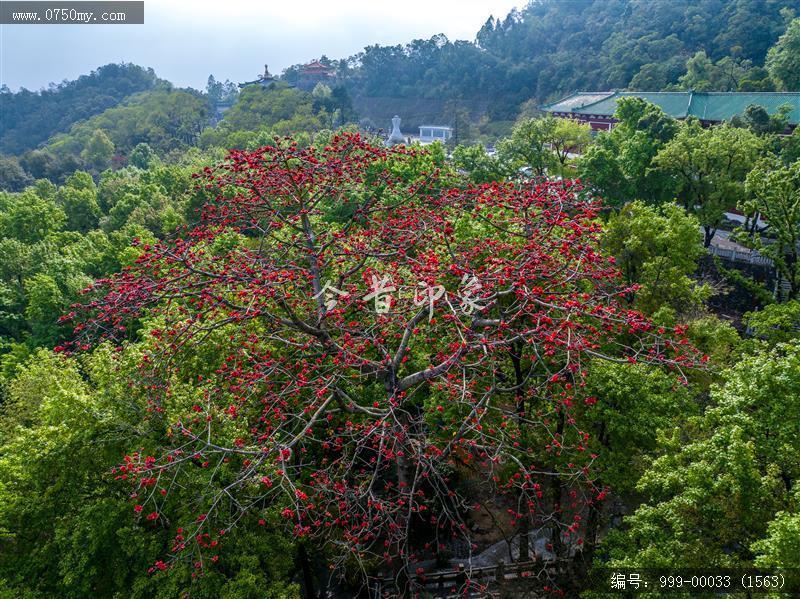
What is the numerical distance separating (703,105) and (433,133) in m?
29.7

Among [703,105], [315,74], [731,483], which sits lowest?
[731,483]

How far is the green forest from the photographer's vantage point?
16.4ft

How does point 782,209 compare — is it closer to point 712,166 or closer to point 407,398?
point 712,166

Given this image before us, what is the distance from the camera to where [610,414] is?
7.29 m

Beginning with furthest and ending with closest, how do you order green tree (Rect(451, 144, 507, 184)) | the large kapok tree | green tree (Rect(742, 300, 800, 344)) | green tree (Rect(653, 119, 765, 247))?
green tree (Rect(451, 144, 507, 184)) → green tree (Rect(653, 119, 765, 247)) → green tree (Rect(742, 300, 800, 344)) → the large kapok tree

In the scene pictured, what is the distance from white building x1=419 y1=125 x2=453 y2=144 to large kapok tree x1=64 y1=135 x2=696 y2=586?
148 feet

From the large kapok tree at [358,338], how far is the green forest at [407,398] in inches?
2.6

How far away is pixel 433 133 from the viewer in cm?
5209

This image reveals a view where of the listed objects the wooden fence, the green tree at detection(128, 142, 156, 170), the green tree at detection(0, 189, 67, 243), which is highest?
the green tree at detection(128, 142, 156, 170)

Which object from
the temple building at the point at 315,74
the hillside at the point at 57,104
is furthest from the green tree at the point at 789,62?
the hillside at the point at 57,104

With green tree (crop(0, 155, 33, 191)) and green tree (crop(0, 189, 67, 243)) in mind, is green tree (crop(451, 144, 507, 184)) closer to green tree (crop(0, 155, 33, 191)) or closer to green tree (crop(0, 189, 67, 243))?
green tree (crop(0, 189, 67, 243))

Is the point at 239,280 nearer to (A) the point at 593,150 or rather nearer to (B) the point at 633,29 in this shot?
(A) the point at 593,150

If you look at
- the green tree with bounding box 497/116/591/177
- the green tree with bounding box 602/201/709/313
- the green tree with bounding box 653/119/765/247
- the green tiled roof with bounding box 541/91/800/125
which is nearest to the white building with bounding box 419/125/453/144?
the green tiled roof with bounding box 541/91/800/125

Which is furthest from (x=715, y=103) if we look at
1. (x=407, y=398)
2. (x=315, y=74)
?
(x=315, y=74)
